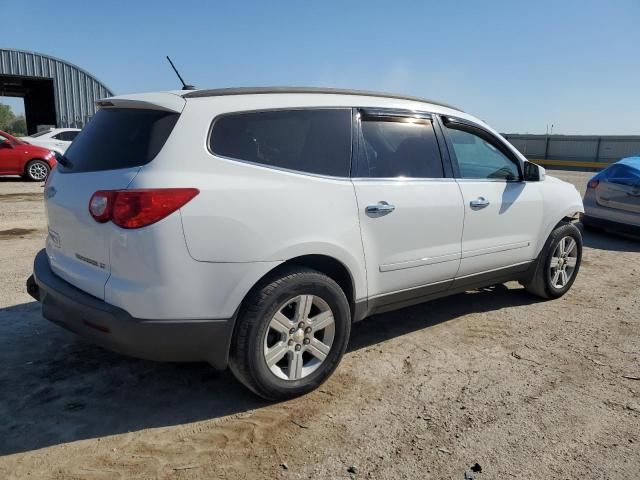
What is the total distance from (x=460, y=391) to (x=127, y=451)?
6.53 feet

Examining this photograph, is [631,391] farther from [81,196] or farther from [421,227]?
[81,196]

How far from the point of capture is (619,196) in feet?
26.6

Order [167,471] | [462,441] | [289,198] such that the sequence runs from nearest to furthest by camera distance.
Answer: [167,471] → [462,441] → [289,198]

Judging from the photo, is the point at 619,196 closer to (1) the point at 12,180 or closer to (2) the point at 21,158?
(2) the point at 21,158

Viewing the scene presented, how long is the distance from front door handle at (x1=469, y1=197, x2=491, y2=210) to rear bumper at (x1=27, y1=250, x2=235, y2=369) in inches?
85.9

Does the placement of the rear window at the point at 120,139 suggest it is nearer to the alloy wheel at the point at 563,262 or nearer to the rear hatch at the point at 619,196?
the alloy wheel at the point at 563,262

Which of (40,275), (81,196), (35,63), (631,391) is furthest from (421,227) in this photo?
(35,63)

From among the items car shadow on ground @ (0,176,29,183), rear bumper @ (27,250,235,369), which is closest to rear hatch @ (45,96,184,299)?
rear bumper @ (27,250,235,369)

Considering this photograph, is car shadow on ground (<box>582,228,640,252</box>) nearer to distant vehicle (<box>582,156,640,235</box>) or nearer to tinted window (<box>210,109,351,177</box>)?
distant vehicle (<box>582,156,640,235</box>)

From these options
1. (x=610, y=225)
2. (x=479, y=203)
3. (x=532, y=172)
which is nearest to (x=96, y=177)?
(x=479, y=203)

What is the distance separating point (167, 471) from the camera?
251 centimetres

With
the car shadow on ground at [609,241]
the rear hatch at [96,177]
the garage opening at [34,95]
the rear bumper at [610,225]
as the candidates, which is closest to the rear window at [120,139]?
the rear hatch at [96,177]

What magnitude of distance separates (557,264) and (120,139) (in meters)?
4.17

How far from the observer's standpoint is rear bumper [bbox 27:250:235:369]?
8.76 ft
